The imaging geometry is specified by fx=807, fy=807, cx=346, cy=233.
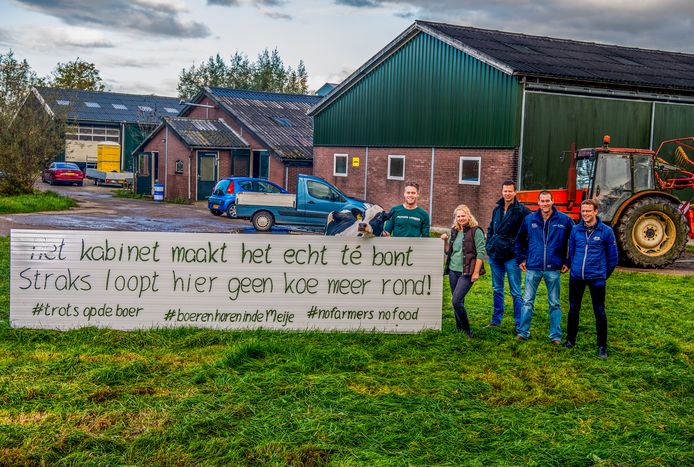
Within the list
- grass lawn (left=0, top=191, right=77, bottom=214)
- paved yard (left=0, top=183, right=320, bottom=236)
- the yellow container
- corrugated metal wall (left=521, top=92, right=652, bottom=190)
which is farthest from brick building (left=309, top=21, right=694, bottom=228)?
the yellow container

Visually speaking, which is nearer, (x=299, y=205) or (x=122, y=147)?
(x=299, y=205)

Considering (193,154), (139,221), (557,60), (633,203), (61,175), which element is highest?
(557,60)

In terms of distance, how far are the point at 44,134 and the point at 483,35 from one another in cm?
1807

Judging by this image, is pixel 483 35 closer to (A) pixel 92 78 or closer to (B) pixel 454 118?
(B) pixel 454 118

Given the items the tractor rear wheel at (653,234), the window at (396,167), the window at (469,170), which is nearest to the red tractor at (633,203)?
the tractor rear wheel at (653,234)

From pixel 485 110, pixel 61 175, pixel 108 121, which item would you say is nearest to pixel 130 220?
pixel 485 110

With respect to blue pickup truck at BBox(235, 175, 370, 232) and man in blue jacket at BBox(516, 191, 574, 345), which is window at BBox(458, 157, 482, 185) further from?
man in blue jacket at BBox(516, 191, 574, 345)

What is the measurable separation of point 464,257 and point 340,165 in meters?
23.6

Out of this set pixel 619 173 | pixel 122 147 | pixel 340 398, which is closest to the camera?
pixel 340 398

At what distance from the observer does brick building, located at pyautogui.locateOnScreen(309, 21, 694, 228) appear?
24734 mm

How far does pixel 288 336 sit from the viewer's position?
31.6 ft

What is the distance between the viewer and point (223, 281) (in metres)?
9.91

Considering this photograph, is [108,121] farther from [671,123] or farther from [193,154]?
[671,123]

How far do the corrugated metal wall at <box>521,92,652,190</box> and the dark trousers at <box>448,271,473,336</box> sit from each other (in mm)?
15358
